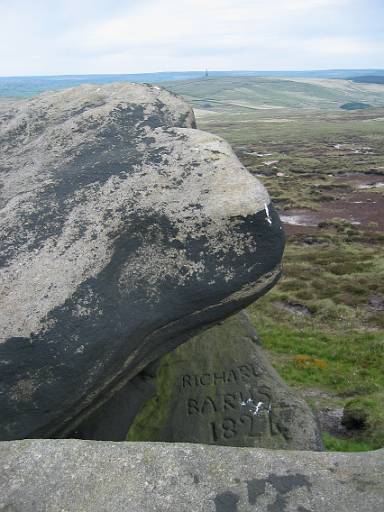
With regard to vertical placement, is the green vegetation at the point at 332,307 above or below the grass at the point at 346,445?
below

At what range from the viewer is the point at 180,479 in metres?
4.04

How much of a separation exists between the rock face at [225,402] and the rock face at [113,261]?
3.17 metres

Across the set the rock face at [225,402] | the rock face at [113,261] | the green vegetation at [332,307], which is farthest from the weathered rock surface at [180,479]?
the green vegetation at [332,307]

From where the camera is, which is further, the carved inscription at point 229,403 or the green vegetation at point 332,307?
the green vegetation at point 332,307

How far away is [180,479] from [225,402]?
246 inches

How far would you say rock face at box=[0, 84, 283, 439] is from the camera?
20.4ft

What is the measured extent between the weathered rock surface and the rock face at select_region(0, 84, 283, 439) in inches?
71.7

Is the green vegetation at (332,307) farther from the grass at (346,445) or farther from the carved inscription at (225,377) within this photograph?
the carved inscription at (225,377)

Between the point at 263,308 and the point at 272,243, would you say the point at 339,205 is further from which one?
the point at 272,243

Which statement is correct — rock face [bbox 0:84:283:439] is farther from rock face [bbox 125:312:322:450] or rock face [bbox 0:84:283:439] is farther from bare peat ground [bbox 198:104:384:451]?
bare peat ground [bbox 198:104:384:451]

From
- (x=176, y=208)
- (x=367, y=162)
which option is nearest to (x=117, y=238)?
(x=176, y=208)

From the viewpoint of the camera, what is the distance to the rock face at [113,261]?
6227 mm

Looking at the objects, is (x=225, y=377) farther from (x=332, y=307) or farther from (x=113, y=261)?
(x=332, y=307)

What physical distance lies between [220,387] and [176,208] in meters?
4.58
